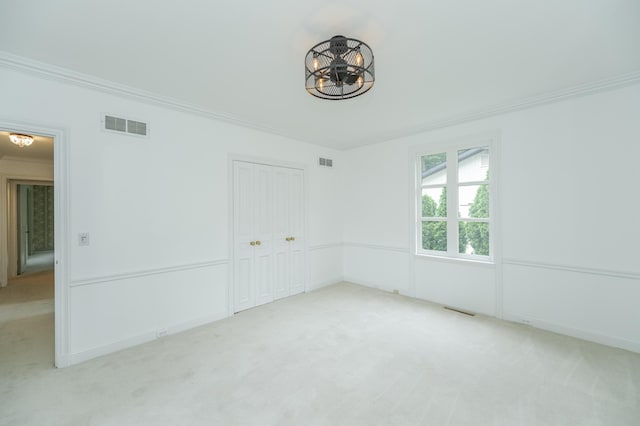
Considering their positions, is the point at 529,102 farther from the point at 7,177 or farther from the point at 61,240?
the point at 7,177

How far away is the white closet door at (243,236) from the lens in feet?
12.2

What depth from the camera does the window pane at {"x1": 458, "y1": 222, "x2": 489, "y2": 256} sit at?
12.0ft

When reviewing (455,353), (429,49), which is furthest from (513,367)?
(429,49)

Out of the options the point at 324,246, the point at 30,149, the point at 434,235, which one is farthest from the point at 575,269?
the point at 30,149

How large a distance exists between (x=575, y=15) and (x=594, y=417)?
8.98 feet

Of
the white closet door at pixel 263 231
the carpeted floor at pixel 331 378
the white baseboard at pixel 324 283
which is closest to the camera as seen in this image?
the carpeted floor at pixel 331 378

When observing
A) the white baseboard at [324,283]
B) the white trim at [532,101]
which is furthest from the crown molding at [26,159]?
the white trim at [532,101]

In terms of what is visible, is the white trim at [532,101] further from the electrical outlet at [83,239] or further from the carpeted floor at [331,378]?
the electrical outlet at [83,239]

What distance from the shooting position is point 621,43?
2082 millimetres

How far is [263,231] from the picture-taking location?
4062 millimetres

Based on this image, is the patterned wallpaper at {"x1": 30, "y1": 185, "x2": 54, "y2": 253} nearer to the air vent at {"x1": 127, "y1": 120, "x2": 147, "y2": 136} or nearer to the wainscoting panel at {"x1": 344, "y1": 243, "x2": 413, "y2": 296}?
the air vent at {"x1": 127, "y1": 120, "x2": 147, "y2": 136}

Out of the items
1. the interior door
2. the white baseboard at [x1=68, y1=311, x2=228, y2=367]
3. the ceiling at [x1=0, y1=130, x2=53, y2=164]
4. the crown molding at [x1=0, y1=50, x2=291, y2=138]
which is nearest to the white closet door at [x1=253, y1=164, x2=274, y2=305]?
the white baseboard at [x1=68, y1=311, x2=228, y2=367]

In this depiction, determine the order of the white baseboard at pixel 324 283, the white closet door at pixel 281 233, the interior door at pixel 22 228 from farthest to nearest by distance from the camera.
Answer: the interior door at pixel 22 228, the white baseboard at pixel 324 283, the white closet door at pixel 281 233

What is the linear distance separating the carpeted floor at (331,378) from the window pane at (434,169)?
6.78 feet
